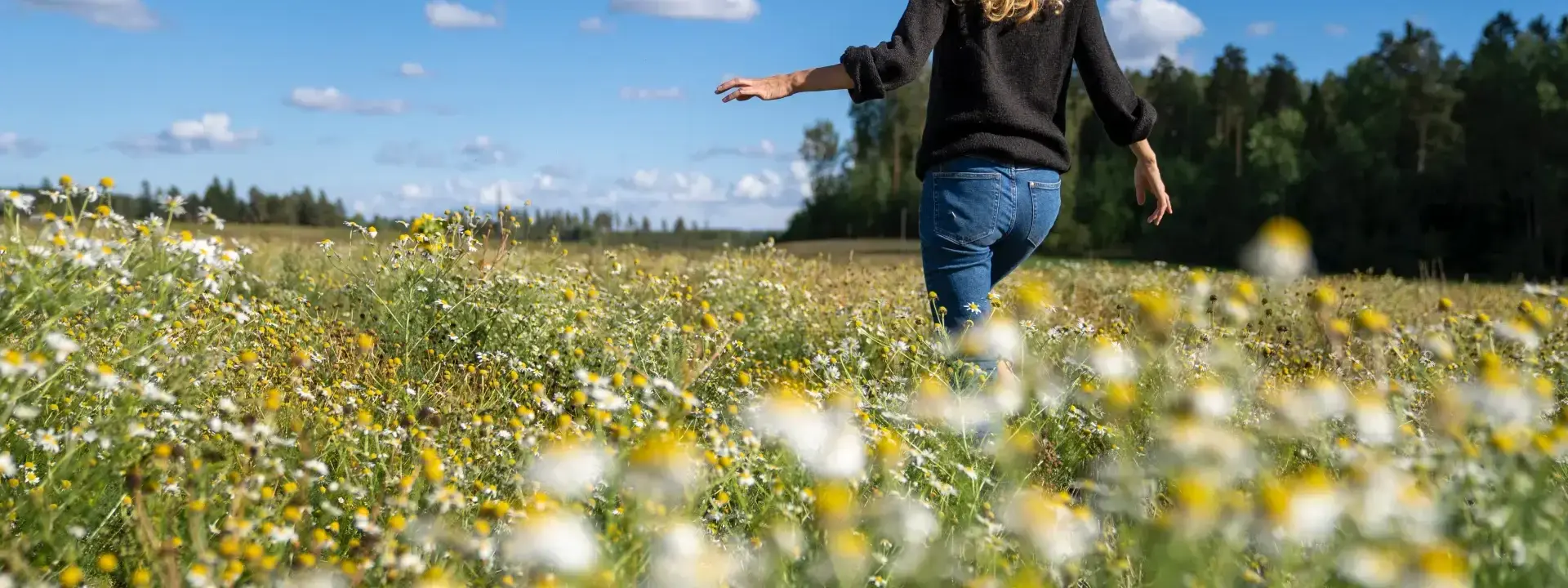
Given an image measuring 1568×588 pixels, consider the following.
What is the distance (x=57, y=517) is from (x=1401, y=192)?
40.4m

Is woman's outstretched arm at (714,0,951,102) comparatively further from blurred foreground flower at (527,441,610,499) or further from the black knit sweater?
blurred foreground flower at (527,441,610,499)

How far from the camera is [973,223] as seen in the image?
387cm

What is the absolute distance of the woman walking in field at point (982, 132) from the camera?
12.6 feet

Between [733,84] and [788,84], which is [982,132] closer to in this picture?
[788,84]

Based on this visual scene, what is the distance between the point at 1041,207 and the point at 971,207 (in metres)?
0.32

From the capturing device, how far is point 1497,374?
7.44 feet

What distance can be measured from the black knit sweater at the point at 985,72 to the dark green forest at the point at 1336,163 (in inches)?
Answer: 1048

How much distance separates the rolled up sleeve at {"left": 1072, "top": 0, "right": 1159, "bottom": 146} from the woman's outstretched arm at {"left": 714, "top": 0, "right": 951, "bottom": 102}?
2.73 feet

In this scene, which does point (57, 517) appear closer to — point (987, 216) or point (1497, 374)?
point (987, 216)

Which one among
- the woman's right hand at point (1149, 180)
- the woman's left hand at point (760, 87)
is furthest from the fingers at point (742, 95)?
the woman's right hand at point (1149, 180)

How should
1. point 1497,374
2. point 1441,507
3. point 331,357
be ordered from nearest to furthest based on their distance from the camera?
point 1441,507 → point 1497,374 → point 331,357

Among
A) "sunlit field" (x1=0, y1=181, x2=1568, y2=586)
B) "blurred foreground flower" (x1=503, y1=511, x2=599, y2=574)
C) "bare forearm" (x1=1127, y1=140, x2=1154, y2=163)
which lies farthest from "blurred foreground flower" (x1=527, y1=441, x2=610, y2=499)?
"bare forearm" (x1=1127, y1=140, x2=1154, y2=163)

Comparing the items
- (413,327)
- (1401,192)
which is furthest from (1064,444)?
(1401,192)

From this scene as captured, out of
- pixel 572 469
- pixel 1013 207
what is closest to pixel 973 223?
pixel 1013 207
